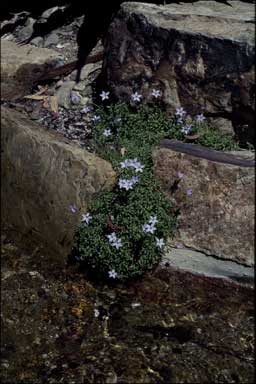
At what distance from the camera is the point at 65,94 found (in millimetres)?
5164

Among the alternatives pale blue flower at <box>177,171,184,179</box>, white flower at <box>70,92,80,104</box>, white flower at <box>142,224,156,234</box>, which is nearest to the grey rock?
→ white flower at <box>142,224,156,234</box>

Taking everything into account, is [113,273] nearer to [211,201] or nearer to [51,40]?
[211,201]

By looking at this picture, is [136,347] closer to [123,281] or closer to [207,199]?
[123,281]

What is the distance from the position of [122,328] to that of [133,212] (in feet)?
2.38

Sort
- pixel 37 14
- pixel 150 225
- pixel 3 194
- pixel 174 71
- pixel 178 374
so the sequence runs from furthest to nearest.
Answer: pixel 37 14, pixel 3 194, pixel 174 71, pixel 150 225, pixel 178 374

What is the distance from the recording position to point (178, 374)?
3.77m

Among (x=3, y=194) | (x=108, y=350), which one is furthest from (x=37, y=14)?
(x=108, y=350)

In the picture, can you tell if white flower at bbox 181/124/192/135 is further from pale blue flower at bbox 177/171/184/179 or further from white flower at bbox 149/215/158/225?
white flower at bbox 149/215/158/225

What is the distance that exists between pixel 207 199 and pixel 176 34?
1110 mm

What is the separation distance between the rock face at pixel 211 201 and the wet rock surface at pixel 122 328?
0.24 meters

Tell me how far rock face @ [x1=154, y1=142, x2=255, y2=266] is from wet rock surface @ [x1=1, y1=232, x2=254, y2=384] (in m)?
0.24

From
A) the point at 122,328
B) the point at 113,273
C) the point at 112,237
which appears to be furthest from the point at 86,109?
the point at 122,328

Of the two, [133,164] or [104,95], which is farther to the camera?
[104,95]

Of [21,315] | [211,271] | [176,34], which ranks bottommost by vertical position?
[21,315]
